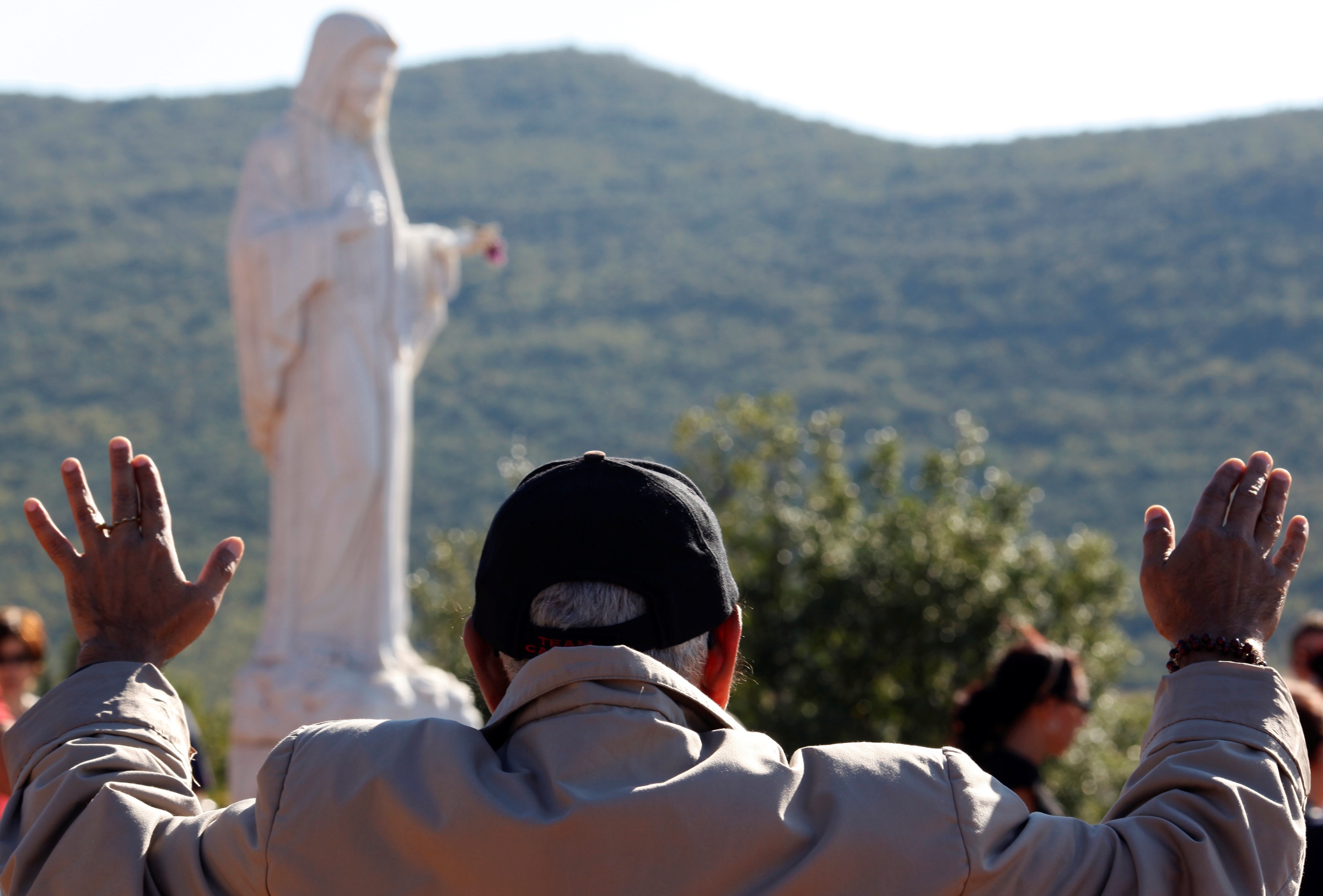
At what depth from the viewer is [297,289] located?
21.3 feet

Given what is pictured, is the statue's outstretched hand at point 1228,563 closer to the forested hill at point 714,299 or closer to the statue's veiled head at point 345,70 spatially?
the statue's veiled head at point 345,70

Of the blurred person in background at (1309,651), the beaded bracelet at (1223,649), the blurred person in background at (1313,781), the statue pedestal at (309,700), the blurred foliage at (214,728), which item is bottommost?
the blurred foliage at (214,728)

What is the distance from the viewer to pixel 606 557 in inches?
62.2

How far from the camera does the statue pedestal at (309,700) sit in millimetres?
6230

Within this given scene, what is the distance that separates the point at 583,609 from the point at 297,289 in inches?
203

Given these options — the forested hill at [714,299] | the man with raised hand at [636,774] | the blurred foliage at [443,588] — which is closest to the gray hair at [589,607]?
the man with raised hand at [636,774]

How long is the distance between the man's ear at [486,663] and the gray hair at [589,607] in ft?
0.37

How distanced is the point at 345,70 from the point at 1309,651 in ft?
14.2

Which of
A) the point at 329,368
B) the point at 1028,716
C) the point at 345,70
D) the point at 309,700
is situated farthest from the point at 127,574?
the point at 345,70

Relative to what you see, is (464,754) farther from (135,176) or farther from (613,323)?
(135,176)

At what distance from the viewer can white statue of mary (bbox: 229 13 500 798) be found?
6.49m

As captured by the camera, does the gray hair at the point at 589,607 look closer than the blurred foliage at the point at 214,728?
Yes

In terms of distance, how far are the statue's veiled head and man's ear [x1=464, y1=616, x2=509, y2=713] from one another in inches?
208

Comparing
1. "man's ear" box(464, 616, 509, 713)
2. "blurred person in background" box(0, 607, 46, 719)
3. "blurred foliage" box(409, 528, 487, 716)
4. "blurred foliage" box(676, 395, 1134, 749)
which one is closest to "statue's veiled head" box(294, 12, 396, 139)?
"blurred person in background" box(0, 607, 46, 719)
